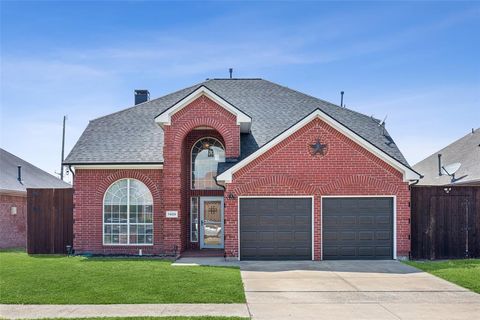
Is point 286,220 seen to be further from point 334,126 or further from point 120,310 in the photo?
point 120,310

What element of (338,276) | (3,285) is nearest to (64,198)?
(3,285)

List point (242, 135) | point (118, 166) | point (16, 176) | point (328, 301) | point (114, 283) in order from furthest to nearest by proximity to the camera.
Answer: point (16, 176) < point (242, 135) < point (118, 166) < point (114, 283) < point (328, 301)

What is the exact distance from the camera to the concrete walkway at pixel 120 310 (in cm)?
848

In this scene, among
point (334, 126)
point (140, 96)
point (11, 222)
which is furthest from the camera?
point (140, 96)

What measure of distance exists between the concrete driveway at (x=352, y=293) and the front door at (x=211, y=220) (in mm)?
4013

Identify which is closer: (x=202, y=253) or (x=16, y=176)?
(x=202, y=253)

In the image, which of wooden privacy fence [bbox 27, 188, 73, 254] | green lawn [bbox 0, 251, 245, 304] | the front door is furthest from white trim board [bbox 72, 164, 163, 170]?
green lawn [bbox 0, 251, 245, 304]

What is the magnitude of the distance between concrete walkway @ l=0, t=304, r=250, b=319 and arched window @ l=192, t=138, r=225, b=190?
9.23m

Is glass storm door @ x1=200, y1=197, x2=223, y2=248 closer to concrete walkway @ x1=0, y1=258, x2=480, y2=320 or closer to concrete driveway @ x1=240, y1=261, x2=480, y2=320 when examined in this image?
concrete driveway @ x1=240, y1=261, x2=480, y2=320

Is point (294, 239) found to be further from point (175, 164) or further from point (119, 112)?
point (119, 112)

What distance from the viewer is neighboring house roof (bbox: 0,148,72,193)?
75.0ft

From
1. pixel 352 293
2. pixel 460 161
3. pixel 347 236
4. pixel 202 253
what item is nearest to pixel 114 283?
pixel 352 293

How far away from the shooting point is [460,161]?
25562 millimetres

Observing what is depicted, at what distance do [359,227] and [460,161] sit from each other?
44.5 feet
